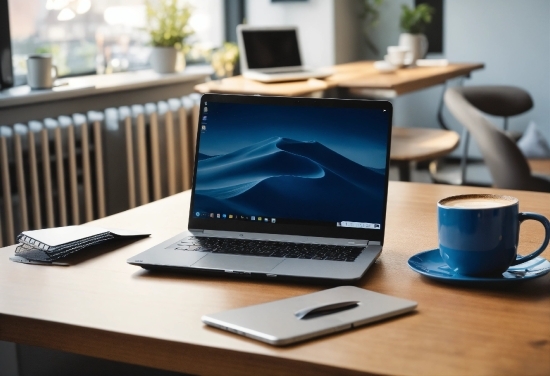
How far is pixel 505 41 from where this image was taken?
4.70 m

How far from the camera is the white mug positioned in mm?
2781

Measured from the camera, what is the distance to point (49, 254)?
1.19 m

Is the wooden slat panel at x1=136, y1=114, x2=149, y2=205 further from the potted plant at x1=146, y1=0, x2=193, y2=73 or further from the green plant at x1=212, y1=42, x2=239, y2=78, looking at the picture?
the green plant at x1=212, y1=42, x2=239, y2=78

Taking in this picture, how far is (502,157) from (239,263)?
2.10m

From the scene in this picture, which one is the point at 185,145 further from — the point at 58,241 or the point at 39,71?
the point at 58,241

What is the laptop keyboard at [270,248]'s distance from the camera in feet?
3.77

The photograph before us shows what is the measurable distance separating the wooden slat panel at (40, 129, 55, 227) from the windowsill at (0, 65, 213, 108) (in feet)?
0.50

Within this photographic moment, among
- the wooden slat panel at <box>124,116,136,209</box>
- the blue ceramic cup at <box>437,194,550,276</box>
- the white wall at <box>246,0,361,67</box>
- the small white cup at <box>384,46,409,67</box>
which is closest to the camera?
the blue ceramic cup at <box>437,194,550,276</box>

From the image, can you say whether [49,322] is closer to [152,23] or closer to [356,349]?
[356,349]

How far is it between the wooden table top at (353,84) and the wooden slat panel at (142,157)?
27cm

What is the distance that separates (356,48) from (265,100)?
3.66 meters

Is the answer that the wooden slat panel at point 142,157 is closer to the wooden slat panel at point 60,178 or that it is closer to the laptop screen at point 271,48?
the wooden slat panel at point 60,178

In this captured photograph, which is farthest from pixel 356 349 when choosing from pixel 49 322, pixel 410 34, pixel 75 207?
pixel 410 34

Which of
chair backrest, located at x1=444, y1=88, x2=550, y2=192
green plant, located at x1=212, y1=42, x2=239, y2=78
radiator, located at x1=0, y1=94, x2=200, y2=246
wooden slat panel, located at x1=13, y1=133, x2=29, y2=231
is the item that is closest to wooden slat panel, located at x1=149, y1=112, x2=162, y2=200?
radiator, located at x1=0, y1=94, x2=200, y2=246
